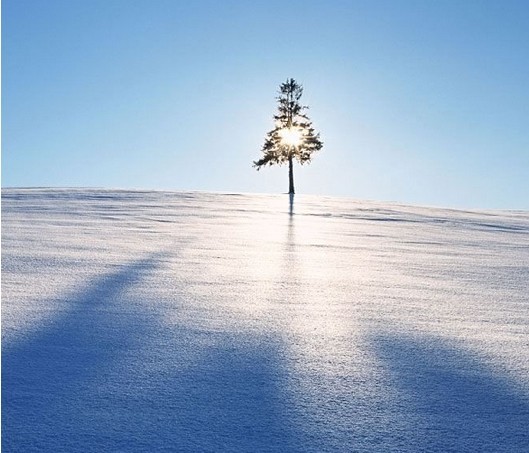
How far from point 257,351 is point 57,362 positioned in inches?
36.0

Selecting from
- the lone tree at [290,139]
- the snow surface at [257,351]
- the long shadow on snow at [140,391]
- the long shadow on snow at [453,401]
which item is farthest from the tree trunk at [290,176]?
the long shadow on snow at [453,401]

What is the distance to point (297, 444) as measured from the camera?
5.34 ft

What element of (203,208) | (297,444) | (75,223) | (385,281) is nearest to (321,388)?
(297,444)

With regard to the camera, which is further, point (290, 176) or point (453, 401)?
point (290, 176)

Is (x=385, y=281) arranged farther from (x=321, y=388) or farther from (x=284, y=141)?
(x=284, y=141)

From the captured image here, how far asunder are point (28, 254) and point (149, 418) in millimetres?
3613

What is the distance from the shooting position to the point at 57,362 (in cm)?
219

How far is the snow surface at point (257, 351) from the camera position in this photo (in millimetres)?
1689

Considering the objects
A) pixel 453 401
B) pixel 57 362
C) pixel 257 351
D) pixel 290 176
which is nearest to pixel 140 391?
pixel 57 362

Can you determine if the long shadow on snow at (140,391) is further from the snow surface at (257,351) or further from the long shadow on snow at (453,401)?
the long shadow on snow at (453,401)

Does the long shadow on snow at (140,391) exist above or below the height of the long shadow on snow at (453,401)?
above

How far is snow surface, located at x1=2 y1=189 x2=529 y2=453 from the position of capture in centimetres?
169

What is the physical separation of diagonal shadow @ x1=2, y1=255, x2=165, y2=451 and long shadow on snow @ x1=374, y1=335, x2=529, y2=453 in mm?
1235

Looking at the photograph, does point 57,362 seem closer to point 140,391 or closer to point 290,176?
point 140,391
